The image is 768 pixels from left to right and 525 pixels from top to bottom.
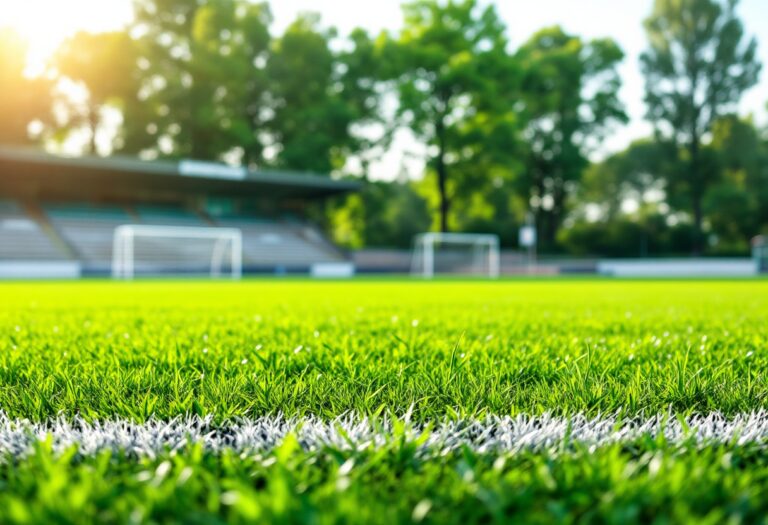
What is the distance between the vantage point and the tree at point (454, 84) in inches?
1361

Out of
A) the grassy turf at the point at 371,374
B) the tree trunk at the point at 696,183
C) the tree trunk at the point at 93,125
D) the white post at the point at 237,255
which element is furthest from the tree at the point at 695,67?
the grassy turf at the point at 371,374

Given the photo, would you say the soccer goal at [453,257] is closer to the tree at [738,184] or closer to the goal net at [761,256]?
the goal net at [761,256]

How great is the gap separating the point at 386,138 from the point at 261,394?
36245 mm

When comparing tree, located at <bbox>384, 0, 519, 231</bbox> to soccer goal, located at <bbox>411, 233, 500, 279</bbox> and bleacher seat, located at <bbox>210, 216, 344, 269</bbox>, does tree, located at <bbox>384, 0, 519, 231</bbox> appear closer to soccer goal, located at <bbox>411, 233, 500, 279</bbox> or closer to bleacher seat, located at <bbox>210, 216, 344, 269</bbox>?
soccer goal, located at <bbox>411, 233, 500, 279</bbox>

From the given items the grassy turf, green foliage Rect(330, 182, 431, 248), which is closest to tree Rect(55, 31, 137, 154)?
green foliage Rect(330, 182, 431, 248)

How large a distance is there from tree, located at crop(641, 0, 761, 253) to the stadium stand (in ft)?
74.4

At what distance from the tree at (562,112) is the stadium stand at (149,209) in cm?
1640

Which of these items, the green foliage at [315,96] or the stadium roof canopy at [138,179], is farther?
the green foliage at [315,96]

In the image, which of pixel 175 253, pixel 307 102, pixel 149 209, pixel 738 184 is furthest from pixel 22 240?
pixel 738 184

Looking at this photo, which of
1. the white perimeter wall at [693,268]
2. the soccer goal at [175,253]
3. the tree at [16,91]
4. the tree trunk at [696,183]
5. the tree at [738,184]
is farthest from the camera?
the tree at [738,184]

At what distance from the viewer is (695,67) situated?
126 feet

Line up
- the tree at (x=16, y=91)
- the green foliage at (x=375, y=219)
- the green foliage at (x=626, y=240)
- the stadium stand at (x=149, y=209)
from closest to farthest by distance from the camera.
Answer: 1. the stadium stand at (x=149, y=209)
2. the tree at (x=16, y=91)
3. the green foliage at (x=375, y=219)
4. the green foliage at (x=626, y=240)

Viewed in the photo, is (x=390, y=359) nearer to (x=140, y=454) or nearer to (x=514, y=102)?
(x=140, y=454)

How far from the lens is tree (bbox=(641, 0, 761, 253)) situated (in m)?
37.9
